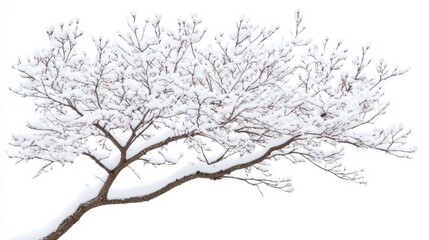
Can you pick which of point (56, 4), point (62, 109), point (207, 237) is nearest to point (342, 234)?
point (207, 237)

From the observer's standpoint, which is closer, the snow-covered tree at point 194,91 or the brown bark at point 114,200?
the snow-covered tree at point 194,91

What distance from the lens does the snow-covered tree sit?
248 inches

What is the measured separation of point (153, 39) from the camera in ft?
21.4

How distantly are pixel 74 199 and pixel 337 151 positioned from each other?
339cm

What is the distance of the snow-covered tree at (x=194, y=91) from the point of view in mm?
6305

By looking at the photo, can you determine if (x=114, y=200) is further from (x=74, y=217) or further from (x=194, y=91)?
(x=194, y=91)

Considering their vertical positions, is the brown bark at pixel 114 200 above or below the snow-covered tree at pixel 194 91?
below

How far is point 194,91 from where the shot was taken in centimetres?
614

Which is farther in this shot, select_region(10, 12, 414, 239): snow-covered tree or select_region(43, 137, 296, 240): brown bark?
select_region(43, 137, 296, 240): brown bark

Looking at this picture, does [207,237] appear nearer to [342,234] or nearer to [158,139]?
[342,234]

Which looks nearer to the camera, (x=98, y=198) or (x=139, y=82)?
(x=139, y=82)

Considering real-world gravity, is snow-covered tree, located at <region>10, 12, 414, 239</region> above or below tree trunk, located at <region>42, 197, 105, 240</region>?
above

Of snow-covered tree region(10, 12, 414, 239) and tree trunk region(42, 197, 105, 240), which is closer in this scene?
snow-covered tree region(10, 12, 414, 239)

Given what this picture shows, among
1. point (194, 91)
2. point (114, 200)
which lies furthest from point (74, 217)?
point (194, 91)
